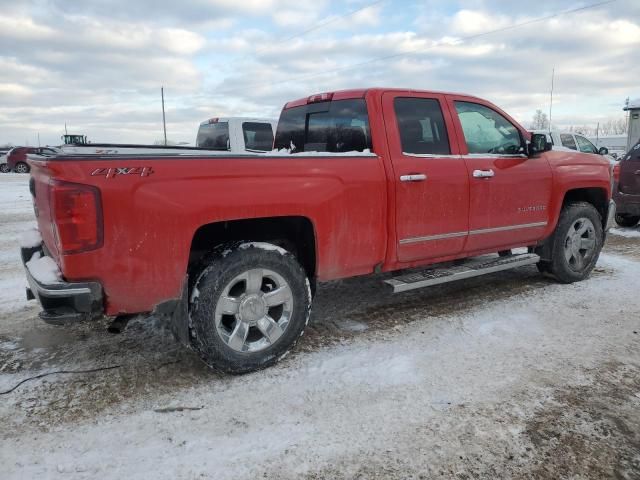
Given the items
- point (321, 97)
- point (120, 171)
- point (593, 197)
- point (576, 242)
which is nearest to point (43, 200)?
point (120, 171)

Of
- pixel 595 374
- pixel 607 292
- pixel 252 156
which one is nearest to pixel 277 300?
pixel 252 156

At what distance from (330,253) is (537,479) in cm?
193

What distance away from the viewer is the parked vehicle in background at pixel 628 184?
8.80 metres

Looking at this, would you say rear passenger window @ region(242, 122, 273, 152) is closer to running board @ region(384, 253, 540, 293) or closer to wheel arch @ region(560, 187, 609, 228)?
running board @ region(384, 253, 540, 293)

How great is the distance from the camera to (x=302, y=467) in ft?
7.89

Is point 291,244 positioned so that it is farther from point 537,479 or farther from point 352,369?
point 537,479

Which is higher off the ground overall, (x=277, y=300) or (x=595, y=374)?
(x=277, y=300)

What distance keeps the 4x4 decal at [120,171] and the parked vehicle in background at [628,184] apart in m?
8.86

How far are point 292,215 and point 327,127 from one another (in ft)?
4.32

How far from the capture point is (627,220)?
9.73m

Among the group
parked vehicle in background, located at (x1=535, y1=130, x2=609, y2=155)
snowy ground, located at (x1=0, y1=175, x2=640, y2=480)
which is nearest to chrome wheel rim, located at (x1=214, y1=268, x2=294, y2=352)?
snowy ground, located at (x1=0, y1=175, x2=640, y2=480)

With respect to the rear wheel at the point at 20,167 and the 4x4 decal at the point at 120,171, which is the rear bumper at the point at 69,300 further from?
the rear wheel at the point at 20,167

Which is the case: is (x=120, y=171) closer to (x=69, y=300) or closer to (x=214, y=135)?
(x=69, y=300)

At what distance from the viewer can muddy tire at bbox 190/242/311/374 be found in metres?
3.18
